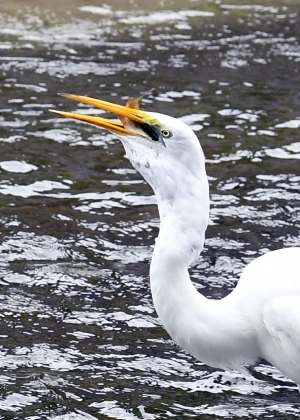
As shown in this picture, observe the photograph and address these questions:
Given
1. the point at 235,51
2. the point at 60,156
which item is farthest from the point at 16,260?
the point at 235,51

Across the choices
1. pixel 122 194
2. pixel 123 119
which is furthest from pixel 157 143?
pixel 122 194

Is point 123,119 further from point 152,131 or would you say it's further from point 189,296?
point 189,296

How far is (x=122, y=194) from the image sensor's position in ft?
26.3

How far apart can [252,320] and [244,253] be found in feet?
8.19

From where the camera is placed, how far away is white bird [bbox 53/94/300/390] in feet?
13.6

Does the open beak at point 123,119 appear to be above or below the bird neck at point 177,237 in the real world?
above

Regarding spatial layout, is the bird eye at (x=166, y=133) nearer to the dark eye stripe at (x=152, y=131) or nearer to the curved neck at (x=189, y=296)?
the dark eye stripe at (x=152, y=131)

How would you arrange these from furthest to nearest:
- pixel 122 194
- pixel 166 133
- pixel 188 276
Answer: pixel 122 194 → pixel 188 276 → pixel 166 133

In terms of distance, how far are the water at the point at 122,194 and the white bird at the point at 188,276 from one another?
0.65 m

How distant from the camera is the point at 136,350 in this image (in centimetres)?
569

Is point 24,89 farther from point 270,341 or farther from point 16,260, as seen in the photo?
point 270,341

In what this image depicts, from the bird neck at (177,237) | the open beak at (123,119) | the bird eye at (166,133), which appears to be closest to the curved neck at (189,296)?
the bird neck at (177,237)

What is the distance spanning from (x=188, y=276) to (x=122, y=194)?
363 centimetres

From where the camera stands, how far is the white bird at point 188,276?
13.6ft
